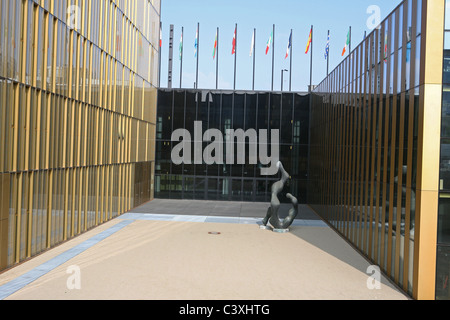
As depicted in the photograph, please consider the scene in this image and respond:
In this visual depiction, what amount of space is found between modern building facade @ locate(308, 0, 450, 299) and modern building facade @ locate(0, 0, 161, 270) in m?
13.2

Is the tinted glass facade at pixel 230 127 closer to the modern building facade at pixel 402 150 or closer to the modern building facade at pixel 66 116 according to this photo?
the modern building facade at pixel 66 116

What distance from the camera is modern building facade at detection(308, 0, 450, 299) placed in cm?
1362

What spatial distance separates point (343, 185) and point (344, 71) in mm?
6296

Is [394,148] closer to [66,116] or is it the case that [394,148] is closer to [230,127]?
[66,116]

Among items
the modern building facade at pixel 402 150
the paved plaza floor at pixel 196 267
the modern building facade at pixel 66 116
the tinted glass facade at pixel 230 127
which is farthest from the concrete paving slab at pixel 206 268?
the tinted glass facade at pixel 230 127

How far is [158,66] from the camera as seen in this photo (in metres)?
39.5

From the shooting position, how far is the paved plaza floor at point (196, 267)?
14180 millimetres

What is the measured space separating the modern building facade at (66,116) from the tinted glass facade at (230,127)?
5520mm

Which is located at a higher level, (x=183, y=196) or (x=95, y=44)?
(x=95, y=44)

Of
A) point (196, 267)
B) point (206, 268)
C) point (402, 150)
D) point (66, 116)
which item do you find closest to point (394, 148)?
point (402, 150)

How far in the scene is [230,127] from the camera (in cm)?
3897

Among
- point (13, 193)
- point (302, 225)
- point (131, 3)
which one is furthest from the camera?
point (131, 3)
